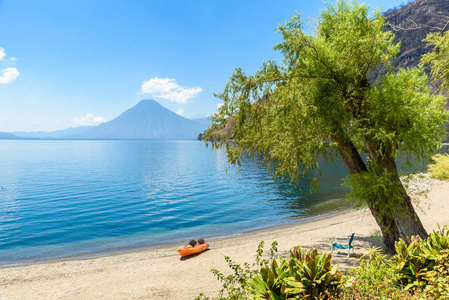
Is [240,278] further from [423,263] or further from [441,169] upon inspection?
[441,169]

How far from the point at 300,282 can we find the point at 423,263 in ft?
11.4

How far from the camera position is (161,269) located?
15.7 metres

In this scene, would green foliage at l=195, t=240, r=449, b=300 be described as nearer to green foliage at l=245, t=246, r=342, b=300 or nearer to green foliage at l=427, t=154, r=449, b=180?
green foliage at l=245, t=246, r=342, b=300

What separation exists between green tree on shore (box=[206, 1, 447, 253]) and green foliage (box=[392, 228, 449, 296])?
9.34ft

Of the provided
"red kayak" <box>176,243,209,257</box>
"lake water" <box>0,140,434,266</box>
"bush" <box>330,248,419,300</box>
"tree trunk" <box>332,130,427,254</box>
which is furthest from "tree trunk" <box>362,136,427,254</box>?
"lake water" <box>0,140,434,266</box>

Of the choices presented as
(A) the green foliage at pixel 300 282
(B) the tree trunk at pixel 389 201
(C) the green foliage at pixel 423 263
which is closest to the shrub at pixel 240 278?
(A) the green foliage at pixel 300 282

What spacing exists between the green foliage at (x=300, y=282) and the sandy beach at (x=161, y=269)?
19.5 ft

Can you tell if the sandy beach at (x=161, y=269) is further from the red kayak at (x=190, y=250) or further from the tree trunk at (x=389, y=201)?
the tree trunk at (x=389, y=201)

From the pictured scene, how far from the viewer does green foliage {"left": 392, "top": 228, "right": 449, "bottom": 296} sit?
5910mm

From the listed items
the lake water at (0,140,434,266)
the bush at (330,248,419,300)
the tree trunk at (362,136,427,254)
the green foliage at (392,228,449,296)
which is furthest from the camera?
the lake water at (0,140,434,266)

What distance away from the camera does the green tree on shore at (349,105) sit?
945 centimetres

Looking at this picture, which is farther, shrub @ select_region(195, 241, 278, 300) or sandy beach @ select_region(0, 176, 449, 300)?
sandy beach @ select_region(0, 176, 449, 300)

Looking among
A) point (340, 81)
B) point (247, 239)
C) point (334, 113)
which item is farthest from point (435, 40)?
point (247, 239)

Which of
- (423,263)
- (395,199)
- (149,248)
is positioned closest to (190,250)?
(149,248)
